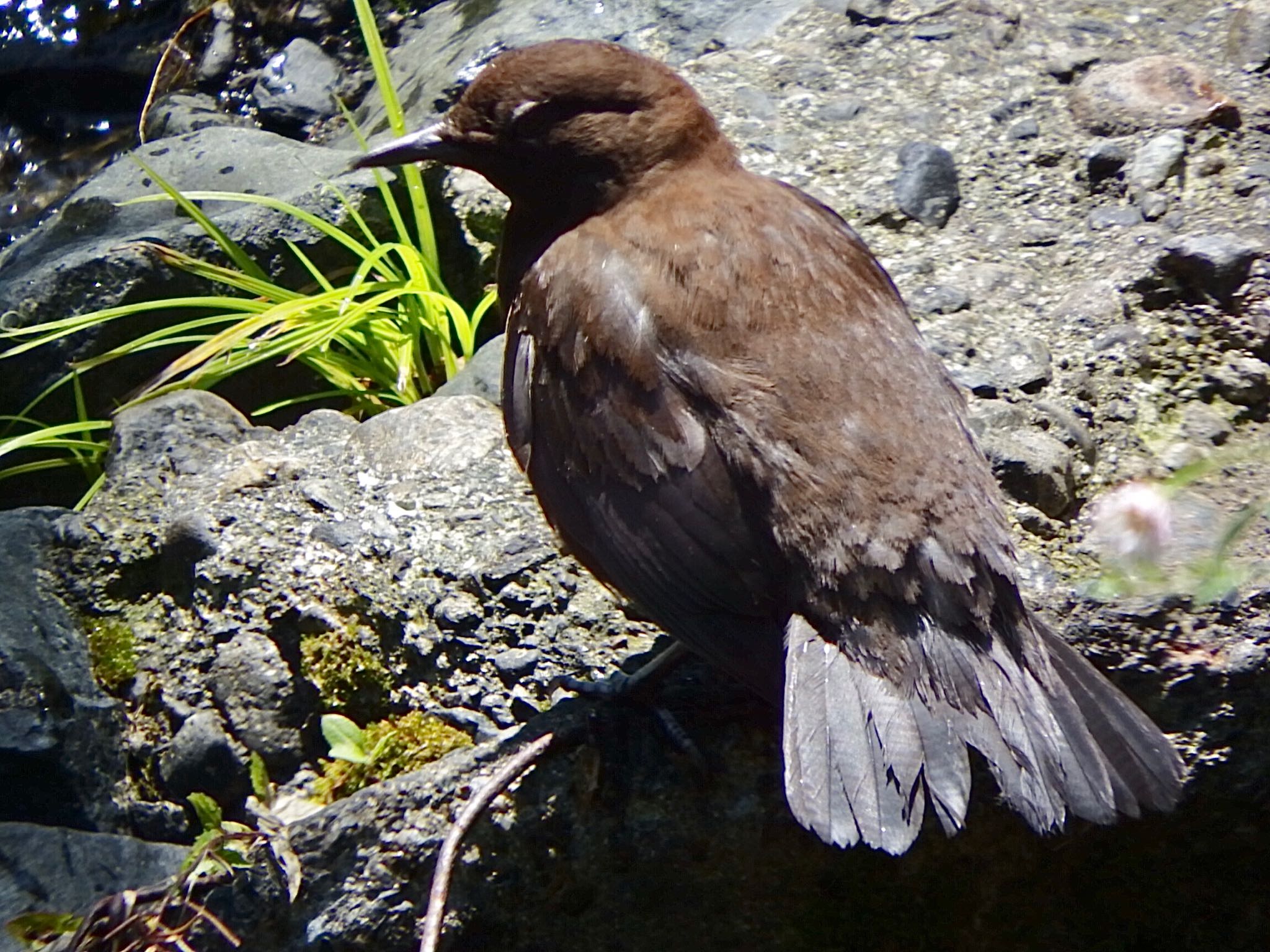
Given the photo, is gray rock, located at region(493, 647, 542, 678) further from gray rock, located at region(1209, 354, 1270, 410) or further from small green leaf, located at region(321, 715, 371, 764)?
gray rock, located at region(1209, 354, 1270, 410)

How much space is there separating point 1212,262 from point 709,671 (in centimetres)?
165

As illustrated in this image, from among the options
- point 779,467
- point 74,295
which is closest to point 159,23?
point 74,295

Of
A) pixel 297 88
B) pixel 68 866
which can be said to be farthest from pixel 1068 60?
pixel 68 866

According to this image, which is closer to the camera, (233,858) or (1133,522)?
(233,858)

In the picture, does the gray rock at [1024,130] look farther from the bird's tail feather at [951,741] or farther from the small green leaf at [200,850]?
the small green leaf at [200,850]

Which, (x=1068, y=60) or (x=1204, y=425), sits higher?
(x=1068, y=60)

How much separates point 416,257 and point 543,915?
2318mm

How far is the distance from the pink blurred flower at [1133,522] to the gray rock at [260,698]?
184 cm

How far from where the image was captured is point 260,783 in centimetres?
278

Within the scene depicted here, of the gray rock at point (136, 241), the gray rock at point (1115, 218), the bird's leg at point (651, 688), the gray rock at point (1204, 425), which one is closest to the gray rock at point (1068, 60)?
the gray rock at point (1115, 218)

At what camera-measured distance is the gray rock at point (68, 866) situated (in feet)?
8.32

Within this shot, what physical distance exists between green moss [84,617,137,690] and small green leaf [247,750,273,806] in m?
0.45

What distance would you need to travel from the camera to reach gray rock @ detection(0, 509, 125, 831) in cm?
280

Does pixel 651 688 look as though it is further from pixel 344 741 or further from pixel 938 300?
pixel 938 300
